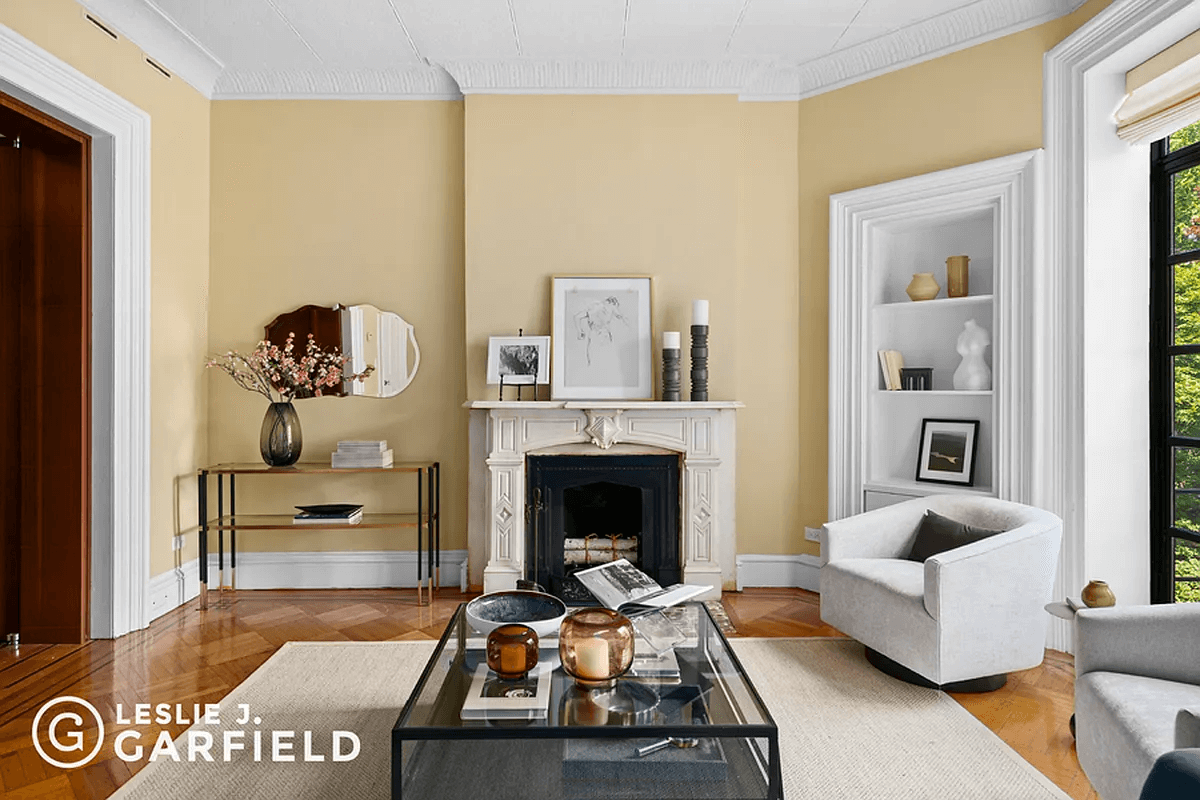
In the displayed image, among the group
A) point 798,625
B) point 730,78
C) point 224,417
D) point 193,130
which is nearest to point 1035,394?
point 798,625

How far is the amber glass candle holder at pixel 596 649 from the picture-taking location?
6.55 ft

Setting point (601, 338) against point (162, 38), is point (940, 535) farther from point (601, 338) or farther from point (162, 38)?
point (162, 38)

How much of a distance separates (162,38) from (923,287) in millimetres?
4036

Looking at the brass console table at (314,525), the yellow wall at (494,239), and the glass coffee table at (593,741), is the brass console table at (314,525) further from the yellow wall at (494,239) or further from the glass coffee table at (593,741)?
the glass coffee table at (593,741)

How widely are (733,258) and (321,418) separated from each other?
2539 mm

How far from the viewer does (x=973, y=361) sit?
A: 12.4 feet

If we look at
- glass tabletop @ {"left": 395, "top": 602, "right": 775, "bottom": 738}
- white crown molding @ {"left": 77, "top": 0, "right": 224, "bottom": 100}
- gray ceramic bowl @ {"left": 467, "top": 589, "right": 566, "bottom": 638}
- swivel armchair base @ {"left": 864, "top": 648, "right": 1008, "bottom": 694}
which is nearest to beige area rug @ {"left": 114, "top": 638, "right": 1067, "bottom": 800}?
swivel armchair base @ {"left": 864, "top": 648, "right": 1008, "bottom": 694}

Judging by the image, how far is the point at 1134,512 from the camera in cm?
328

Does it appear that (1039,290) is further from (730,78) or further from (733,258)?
(730,78)

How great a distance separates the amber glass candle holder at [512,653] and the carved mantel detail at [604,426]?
83.2 inches

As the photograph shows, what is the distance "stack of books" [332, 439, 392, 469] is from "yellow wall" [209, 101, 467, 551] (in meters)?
0.30

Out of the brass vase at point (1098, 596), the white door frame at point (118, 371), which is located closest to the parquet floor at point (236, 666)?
the white door frame at point (118, 371)

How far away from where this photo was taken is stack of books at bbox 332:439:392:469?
4.07m

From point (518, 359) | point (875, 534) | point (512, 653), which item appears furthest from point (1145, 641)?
point (518, 359)
